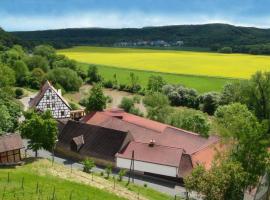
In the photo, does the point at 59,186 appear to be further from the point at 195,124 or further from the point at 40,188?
the point at 195,124

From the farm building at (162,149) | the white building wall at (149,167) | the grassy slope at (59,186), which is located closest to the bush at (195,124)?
the farm building at (162,149)

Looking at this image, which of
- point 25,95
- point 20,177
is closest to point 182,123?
point 20,177

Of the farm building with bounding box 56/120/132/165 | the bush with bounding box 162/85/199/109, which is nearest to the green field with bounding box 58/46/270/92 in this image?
the bush with bounding box 162/85/199/109

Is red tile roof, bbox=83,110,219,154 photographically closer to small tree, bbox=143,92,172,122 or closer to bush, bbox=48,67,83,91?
small tree, bbox=143,92,172,122

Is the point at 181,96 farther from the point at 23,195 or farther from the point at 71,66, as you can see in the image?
the point at 23,195

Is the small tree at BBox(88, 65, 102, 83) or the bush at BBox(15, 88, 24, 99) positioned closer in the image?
the bush at BBox(15, 88, 24, 99)

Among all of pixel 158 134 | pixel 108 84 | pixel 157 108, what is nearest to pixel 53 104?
pixel 157 108
